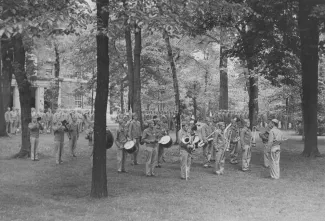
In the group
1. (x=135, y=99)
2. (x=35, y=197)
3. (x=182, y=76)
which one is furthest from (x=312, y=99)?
(x=182, y=76)

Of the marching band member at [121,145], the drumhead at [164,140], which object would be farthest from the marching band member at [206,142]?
the marching band member at [121,145]

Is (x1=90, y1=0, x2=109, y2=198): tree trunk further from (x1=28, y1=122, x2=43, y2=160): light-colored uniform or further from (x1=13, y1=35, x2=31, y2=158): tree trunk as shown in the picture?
(x1=13, y1=35, x2=31, y2=158): tree trunk

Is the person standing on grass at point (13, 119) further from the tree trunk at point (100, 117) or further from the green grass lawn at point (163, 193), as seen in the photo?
the tree trunk at point (100, 117)

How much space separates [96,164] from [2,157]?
29.0 ft

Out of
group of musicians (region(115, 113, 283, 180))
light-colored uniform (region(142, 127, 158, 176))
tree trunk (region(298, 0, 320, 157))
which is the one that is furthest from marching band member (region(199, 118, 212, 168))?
tree trunk (region(298, 0, 320, 157))

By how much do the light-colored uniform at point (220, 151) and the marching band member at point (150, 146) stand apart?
2.28 meters

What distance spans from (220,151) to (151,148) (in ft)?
8.33

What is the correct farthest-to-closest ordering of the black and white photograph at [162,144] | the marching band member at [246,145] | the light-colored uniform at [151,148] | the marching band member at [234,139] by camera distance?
the marching band member at [234,139] < the marching band member at [246,145] < the light-colored uniform at [151,148] < the black and white photograph at [162,144]

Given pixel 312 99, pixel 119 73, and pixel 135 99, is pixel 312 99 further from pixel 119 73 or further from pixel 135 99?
pixel 119 73

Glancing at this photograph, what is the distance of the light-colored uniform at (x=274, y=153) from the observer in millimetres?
13688

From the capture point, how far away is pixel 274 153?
13.7 m

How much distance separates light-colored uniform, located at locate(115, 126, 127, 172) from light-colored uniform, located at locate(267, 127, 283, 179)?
506 centimetres

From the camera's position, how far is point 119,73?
33.2 meters

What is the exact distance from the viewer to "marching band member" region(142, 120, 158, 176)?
543 inches
